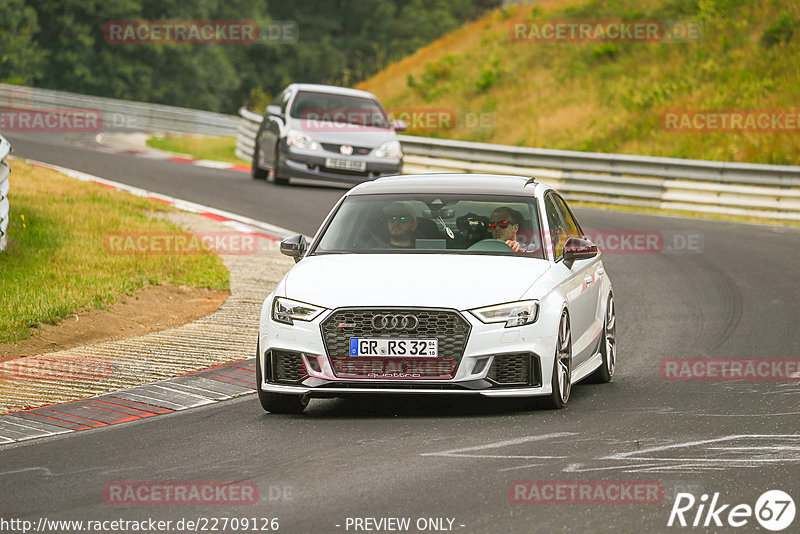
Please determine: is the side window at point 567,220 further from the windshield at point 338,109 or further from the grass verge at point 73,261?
the windshield at point 338,109

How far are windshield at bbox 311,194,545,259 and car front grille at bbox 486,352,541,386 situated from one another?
1.07 meters

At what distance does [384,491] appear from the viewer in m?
6.61

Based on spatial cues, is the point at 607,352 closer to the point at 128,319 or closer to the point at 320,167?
the point at 128,319

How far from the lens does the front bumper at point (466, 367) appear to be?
27.4ft

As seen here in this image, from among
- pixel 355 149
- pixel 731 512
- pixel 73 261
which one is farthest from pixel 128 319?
pixel 355 149

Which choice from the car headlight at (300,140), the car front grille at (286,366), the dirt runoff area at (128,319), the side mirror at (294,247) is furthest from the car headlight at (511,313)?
the car headlight at (300,140)

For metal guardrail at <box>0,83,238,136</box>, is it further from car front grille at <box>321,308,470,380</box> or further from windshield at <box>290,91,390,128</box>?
car front grille at <box>321,308,470,380</box>

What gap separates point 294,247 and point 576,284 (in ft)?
6.56

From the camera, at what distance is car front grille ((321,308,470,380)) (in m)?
8.29

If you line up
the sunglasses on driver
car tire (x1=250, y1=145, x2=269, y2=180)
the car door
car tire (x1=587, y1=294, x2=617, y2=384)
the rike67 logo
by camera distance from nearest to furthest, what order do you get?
1. the rike67 logo
2. the car door
3. the sunglasses on driver
4. car tire (x1=587, y1=294, x2=617, y2=384)
5. car tire (x1=250, y1=145, x2=269, y2=180)

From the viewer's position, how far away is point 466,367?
8.34 meters

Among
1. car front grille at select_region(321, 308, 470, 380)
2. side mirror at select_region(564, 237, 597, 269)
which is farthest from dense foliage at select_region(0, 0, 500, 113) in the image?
car front grille at select_region(321, 308, 470, 380)

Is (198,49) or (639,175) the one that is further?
(198,49)

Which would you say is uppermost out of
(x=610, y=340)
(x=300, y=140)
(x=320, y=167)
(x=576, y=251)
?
(x=576, y=251)
